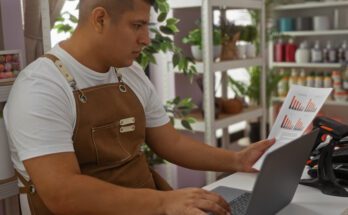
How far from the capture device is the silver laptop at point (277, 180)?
2.97 feet

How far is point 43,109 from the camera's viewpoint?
119 cm

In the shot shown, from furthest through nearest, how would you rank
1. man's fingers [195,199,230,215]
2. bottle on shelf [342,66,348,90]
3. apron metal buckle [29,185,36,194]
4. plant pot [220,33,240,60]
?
bottle on shelf [342,66,348,90]
plant pot [220,33,240,60]
apron metal buckle [29,185,36,194]
man's fingers [195,199,230,215]

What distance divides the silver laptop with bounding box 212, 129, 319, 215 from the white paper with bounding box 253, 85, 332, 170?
0.17 metres

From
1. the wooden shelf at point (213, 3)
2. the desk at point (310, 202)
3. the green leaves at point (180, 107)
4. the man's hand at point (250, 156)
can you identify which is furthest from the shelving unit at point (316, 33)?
the desk at point (310, 202)

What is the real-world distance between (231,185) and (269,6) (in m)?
3.29

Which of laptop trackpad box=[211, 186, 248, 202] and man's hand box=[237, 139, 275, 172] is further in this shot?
man's hand box=[237, 139, 275, 172]

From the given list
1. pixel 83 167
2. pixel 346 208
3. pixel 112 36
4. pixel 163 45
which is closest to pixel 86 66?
pixel 112 36

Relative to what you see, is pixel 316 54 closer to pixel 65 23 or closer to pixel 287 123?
pixel 65 23

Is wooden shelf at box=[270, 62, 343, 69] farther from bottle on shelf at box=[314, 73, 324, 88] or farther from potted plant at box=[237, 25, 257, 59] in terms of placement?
potted plant at box=[237, 25, 257, 59]

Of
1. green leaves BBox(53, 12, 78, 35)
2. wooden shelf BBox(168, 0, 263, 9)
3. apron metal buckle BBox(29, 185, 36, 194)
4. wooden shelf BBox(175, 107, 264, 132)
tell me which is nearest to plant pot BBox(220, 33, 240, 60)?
wooden shelf BBox(168, 0, 263, 9)

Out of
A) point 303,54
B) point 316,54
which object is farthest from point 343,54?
point 303,54

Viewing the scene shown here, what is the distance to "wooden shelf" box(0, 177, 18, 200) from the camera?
142cm

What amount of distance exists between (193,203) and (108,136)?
418mm

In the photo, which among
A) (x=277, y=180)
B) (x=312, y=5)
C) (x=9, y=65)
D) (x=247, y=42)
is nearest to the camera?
(x=277, y=180)
